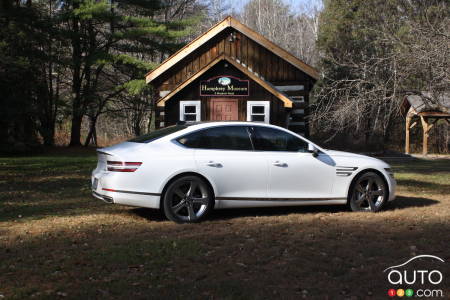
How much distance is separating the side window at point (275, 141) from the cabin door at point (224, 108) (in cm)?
1193

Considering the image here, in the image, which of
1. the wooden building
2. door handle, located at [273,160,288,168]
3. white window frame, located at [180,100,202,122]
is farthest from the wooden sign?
door handle, located at [273,160,288,168]

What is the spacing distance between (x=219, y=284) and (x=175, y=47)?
79.4 ft

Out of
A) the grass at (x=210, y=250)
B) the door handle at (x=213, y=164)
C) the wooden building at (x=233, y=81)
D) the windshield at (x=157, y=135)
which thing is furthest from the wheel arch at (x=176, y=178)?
the wooden building at (x=233, y=81)

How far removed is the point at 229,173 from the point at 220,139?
601 mm

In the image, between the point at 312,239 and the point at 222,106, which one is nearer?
the point at 312,239

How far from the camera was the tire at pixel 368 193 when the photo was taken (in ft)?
27.0

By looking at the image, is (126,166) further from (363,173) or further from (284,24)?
(284,24)

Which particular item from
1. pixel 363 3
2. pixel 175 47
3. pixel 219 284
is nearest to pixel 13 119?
pixel 175 47

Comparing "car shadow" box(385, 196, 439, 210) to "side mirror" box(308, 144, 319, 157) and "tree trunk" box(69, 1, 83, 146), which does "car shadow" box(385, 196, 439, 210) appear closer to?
"side mirror" box(308, 144, 319, 157)

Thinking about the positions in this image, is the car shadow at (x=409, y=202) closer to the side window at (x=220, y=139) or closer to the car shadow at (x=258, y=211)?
the car shadow at (x=258, y=211)

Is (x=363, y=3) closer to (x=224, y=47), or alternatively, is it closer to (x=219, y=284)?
(x=224, y=47)

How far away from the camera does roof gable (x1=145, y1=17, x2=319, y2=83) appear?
20047 mm

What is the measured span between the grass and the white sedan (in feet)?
1.05

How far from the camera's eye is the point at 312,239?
6387 mm
